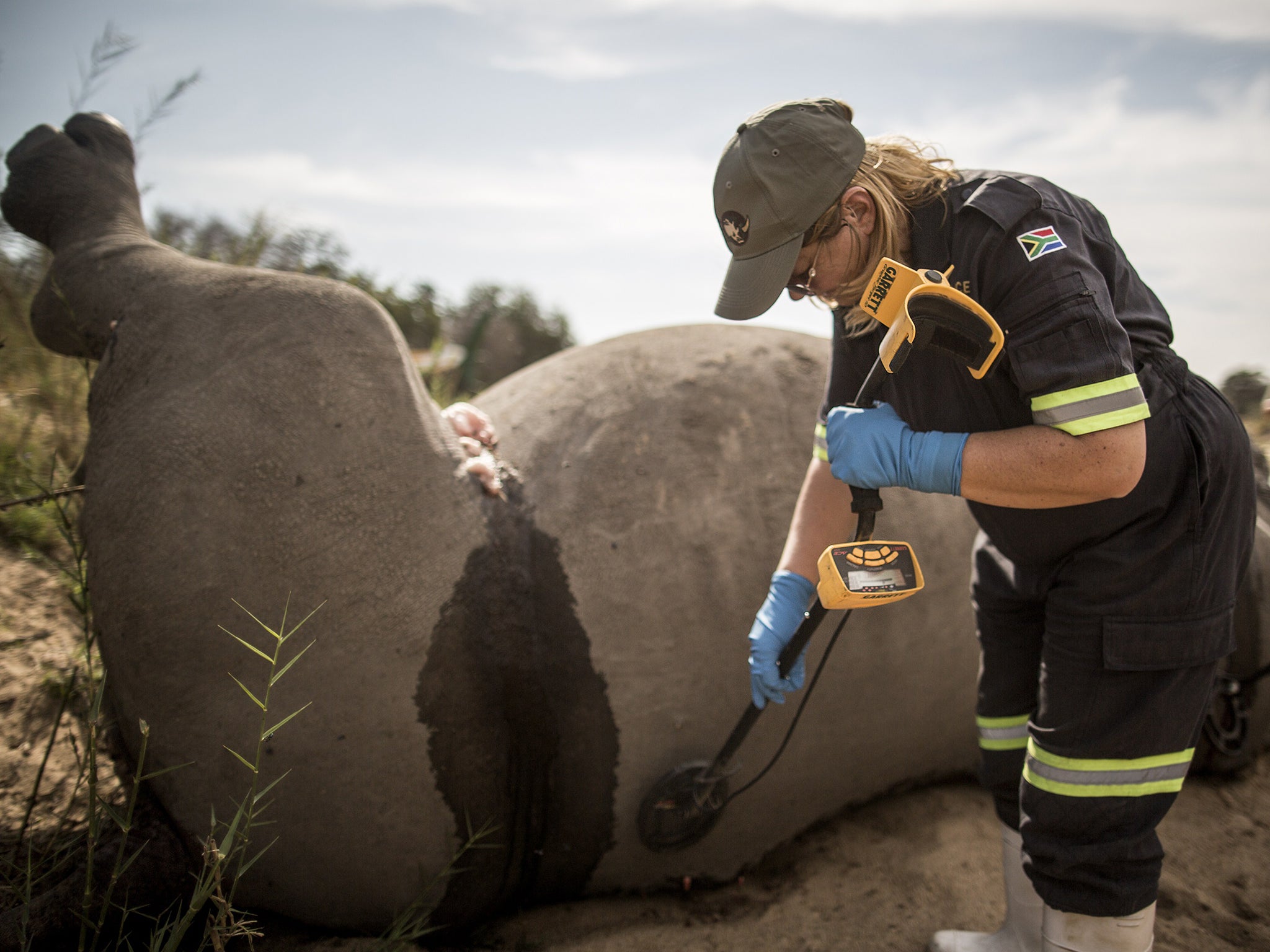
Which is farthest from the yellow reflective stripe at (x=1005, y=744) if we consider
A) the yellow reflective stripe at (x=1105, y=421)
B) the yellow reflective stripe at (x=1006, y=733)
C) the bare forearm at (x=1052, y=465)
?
the yellow reflective stripe at (x=1105, y=421)

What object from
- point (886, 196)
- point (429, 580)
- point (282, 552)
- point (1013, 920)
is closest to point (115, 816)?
point (282, 552)

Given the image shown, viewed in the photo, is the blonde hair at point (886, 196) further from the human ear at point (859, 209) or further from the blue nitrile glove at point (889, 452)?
the blue nitrile glove at point (889, 452)

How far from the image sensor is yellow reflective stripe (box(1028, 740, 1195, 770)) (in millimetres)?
1298

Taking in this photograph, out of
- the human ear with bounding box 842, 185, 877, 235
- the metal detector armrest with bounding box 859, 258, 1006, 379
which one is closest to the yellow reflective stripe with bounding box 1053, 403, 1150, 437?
the metal detector armrest with bounding box 859, 258, 1006, 379

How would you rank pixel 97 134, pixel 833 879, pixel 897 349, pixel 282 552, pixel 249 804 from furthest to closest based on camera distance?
pixel 97 134, pixel 833 879, pixel 282 552, pixel 249 804, pixel 897 349

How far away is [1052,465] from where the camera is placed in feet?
3.72

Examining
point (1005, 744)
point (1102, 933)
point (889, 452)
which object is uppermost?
point (889, 452)

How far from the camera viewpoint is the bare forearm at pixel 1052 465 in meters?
1.11

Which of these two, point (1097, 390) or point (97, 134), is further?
point (97, 134)

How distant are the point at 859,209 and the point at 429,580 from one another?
1098 millimetres

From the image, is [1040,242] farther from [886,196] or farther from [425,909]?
[425,909]

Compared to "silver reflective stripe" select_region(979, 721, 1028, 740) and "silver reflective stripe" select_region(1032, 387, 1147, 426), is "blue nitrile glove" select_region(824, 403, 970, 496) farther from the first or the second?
"silver reflective stripe" select_region(979, 721, 1028, 740)

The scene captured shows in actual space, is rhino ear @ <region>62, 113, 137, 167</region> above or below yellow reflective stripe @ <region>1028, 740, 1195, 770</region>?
above

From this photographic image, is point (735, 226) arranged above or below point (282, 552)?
above
